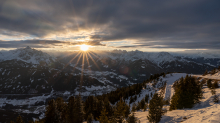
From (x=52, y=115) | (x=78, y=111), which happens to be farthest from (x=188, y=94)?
(x=52, y=115)

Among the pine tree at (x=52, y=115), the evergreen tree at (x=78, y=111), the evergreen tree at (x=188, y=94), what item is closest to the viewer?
the evergreen tree at (x=188, y=94)

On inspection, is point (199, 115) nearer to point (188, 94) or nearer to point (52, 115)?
point (188, 94)

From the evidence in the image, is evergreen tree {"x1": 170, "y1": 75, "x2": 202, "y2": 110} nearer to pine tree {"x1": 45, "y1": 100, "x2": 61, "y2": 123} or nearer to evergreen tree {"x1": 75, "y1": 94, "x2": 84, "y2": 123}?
evergreen tree {"x1": 75, "y1": 94, "x2": 84, "y2": 123}

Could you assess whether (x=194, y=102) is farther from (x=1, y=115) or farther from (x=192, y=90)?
(x=1, y=115)

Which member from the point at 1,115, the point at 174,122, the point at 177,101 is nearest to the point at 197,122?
the point at 174,122

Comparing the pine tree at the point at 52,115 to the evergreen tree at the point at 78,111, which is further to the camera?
the evergreen tree at the point at 78,111

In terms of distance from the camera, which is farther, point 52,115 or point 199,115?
point 52,115

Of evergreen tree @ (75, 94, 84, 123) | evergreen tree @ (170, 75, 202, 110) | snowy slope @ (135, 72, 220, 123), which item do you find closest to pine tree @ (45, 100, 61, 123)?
evergreen tree @ (75, 94, 84, 123)

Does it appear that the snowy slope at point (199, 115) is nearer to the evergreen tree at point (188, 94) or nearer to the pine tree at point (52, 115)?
the evergreen tree at point (188, 94)

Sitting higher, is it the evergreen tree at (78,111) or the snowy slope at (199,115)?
the snowy slope at (199,115)

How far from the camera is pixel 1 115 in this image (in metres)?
199

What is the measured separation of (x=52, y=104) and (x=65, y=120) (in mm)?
10867

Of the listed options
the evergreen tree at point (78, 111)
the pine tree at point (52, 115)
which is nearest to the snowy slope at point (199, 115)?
the evergreen tree at point (78, 111)

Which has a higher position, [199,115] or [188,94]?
[188,94]
